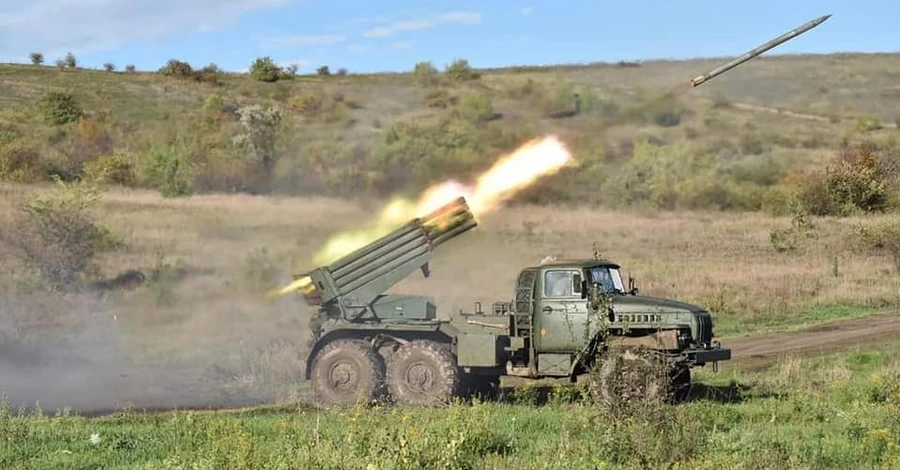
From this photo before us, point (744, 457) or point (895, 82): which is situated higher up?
point (895, 82)

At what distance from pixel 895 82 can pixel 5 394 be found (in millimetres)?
77482

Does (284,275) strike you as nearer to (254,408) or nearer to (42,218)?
(254,408)

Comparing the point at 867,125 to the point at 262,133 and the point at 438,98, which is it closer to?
the point at 438,98

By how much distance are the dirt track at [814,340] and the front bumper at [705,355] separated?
4.69 metres

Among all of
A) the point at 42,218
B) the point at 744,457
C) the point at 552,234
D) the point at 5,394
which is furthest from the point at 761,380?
the point at 552,234

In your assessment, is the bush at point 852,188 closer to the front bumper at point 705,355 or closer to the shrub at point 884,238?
the shrub at point 884,238

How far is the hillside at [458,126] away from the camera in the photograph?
24.9m

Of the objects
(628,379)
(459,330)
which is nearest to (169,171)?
(459,330)

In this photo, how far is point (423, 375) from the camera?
1769 centimetres

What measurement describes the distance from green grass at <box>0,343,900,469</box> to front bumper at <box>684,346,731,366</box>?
2.00ft

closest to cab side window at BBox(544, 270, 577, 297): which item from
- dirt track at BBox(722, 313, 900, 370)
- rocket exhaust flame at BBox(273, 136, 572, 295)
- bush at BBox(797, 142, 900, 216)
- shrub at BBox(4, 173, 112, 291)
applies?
rocket exhaust flame at BBox(273, 136, 572, 295)

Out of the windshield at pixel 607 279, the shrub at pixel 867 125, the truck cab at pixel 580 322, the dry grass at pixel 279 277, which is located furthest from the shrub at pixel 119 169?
the shrub at pixel 867 125

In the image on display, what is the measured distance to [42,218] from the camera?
29328 mm

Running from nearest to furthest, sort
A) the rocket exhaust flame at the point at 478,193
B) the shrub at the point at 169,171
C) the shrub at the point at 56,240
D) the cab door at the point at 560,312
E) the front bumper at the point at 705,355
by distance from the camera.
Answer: the front bumper at the point at 705,355, the cab door at the point at 560,312, the rocket exhaust flame at the point at 478,193, the shrub at the point at 56,240, the shrub at the point at 169,171
